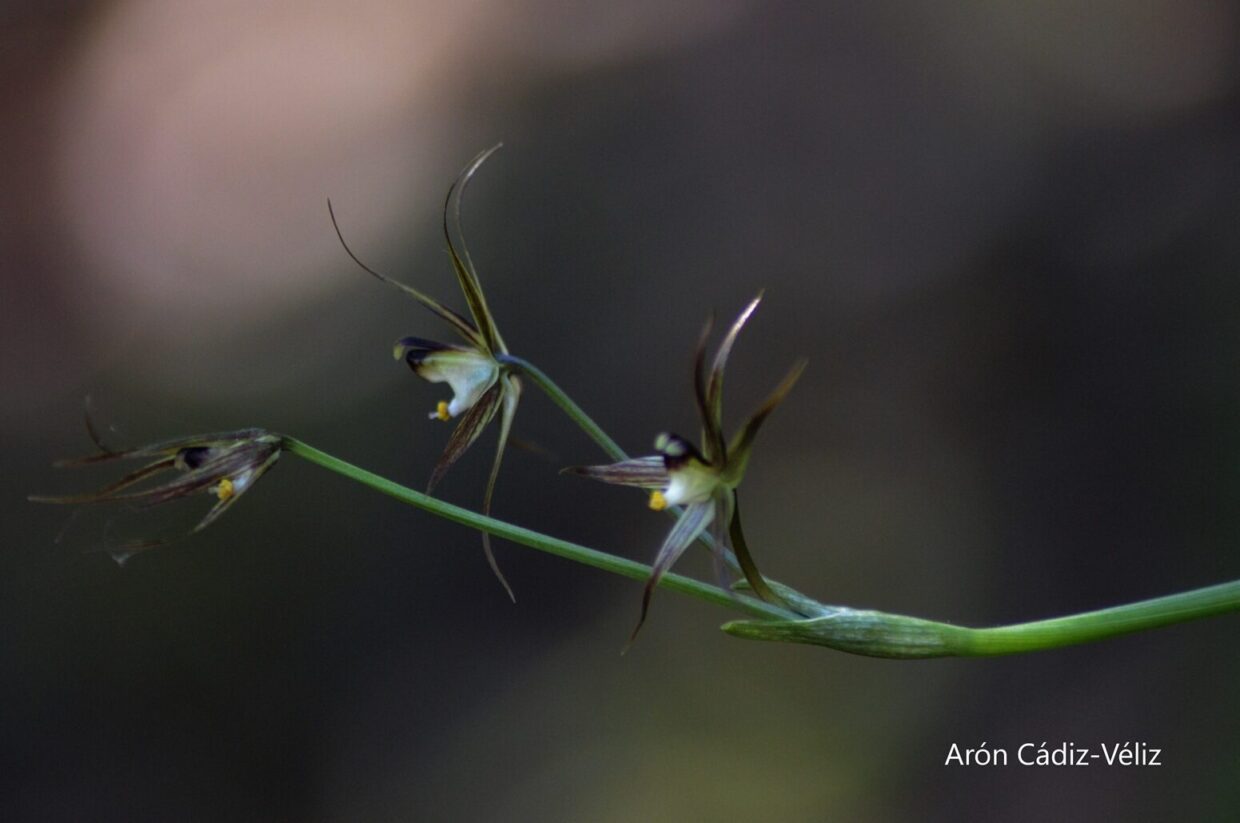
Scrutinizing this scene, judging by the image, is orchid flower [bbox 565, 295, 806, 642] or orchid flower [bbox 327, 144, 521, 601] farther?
orchid flower [bbox 327, 144, 521, 601]

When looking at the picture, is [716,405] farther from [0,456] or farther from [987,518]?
[0,456]

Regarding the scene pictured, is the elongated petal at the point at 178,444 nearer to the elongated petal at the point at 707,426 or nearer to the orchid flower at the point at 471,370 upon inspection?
the orchid flower at the point at 471,370

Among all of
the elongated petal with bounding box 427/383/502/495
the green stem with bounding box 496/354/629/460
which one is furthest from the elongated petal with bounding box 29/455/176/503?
the green stem with bounding box 496/354/629/460

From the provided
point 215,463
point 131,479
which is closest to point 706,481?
point 215,463

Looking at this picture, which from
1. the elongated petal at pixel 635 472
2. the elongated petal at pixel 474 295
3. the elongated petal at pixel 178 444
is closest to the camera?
the elongated petal at pixel 635 472

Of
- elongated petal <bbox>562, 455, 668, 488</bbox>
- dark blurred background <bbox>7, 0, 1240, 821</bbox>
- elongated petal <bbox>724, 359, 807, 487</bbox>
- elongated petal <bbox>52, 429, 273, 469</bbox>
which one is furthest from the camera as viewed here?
dark blurred background <bbox>7, 0, 1240, 821</bbox>

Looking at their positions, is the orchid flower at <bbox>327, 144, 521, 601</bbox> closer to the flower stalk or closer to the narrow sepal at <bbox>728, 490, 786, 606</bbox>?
the flower stalk

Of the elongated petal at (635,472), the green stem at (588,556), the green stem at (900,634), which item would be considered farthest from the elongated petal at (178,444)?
the green stem at (900,634)
